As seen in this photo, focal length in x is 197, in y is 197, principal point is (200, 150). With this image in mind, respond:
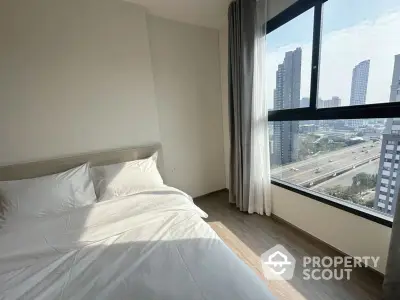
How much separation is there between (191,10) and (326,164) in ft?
7.48

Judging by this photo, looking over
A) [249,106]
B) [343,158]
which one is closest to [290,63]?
[249,106]

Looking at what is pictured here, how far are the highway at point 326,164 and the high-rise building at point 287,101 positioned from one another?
4.6 inches

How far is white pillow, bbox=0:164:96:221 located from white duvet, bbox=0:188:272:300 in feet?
0.48

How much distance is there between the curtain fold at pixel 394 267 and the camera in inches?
46.6

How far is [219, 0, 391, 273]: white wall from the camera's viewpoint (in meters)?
1.45

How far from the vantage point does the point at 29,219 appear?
1.47m

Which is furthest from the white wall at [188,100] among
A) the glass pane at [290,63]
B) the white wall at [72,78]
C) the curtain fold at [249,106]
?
the glass pane at [290,63]

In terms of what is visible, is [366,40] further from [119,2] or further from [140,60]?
[119,2]

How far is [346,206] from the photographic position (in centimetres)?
163

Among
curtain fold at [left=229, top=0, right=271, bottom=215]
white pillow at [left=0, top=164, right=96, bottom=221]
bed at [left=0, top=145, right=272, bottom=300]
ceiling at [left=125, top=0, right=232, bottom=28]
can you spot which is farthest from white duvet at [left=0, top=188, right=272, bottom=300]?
ceiling at [left=125, top=0, right=232, bottom=28]

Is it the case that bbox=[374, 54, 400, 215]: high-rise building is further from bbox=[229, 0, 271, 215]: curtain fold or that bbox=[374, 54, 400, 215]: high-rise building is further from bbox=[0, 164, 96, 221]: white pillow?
bbox=[0, 164, 96, 221]: white pillow

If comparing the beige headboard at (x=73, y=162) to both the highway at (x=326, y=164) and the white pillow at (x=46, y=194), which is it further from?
the highway at (x=326, y=164)

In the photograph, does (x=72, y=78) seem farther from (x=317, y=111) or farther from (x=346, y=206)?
(x=346, y=206)

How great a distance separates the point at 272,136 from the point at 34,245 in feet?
7.64
